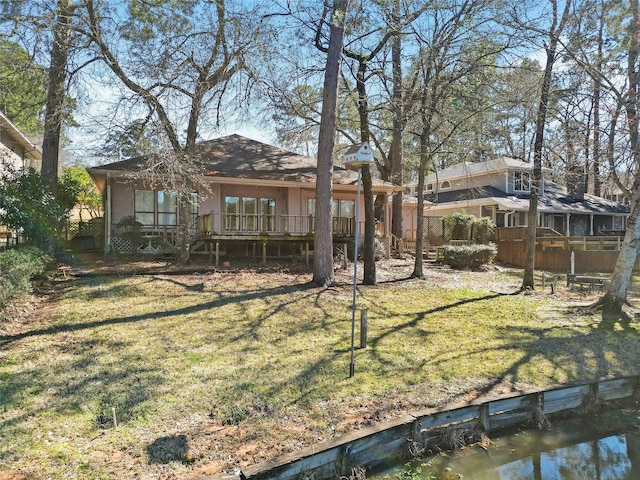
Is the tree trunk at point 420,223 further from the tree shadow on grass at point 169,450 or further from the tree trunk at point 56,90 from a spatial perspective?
the tree shadow on grass at point 169,450

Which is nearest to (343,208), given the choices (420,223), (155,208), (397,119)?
(420,223)

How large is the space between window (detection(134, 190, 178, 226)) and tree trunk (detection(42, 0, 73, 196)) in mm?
4922

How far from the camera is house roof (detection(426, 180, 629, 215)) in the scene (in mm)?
26875

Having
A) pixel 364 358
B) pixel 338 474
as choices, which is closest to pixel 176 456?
pixel 338 474

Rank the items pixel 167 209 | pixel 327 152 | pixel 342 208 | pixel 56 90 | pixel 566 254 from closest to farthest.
A: pixel 327 152
pixel 56 90
pixel 167 209
pixel 566 254
pixel 342 208

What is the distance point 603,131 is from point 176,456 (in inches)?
449

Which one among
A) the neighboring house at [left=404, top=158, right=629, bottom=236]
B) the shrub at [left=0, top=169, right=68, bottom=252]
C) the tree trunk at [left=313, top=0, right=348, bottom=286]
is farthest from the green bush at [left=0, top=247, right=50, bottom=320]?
the neighboring house at [left=404, top=158, right=629, bottom=236]

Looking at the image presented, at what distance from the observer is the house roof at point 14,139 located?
57.8 ft

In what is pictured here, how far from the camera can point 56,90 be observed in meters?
12.1

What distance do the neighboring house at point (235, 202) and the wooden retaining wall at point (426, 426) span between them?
10.5 m

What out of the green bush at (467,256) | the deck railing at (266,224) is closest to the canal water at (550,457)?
the deck railing at (266,224)

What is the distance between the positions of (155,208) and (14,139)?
26.8 ft

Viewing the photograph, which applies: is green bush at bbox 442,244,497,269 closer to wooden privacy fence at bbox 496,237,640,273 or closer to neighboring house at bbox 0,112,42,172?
wooden privacy fence at bbox 496,237,640,273

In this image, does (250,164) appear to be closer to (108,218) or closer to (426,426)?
(108,218)
